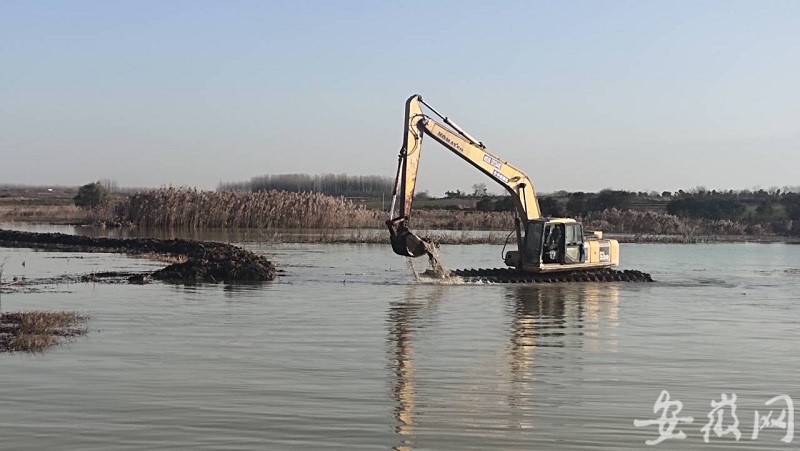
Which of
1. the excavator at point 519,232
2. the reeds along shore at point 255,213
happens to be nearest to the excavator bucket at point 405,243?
the excavator at point 519,232

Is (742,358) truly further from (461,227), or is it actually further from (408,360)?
(461,227)

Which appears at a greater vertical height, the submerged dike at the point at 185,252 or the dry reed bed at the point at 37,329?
the submerged dike at the point at 185,252

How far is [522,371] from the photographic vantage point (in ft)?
51.4

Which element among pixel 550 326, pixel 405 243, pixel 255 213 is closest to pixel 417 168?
pixel 405 243

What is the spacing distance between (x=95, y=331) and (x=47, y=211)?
74.4 meters

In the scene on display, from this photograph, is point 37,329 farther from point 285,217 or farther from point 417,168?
point 285,217

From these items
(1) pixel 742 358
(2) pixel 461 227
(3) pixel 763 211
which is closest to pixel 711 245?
(2) pixel 461 227

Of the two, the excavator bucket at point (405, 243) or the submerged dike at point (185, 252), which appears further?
the submerged dike at point (185, 252)

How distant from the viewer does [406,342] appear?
18.6 meters

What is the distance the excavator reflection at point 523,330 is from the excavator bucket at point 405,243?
42.8 inches

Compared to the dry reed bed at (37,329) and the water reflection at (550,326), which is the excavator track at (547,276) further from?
the dry reed bed at (37,329)

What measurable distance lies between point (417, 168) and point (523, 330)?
37.4 feet

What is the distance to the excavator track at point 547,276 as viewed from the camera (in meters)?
32.8

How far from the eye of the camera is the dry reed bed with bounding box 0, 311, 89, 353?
1620 centimetres
